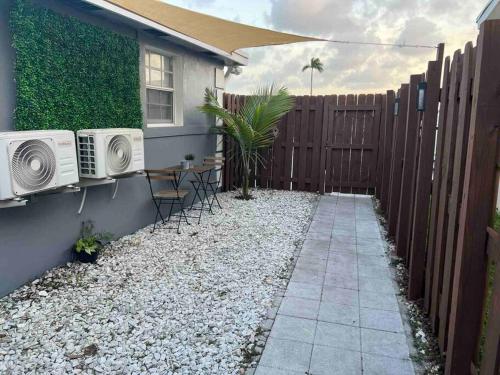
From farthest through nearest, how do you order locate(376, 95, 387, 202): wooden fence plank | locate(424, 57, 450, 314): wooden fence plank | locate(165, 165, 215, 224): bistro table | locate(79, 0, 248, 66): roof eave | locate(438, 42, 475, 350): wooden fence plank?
locate(376, 95, 387, 202): wooden fence plank < locate(165, 165, 215, 224): bistro table < locate(79, 0, 248, 66): roof eave < locate(424, 57, 450, 314): wooden fence plank < locate(438, 42, 475, 350): wooden fence plank

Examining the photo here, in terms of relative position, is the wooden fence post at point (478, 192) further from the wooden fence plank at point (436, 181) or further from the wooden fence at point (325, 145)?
the wooden fence at point (325, 145)

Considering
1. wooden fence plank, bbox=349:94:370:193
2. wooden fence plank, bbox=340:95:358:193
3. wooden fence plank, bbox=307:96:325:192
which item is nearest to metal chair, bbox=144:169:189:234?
wooden fence plank, bbox=307:96:325:192

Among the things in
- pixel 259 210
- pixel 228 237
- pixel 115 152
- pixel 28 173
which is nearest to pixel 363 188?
pixel 259 210

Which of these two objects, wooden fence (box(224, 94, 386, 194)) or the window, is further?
wooden fence (box(224, 94, 386, 194))

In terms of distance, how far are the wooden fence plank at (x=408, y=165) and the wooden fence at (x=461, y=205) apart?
29 centimetres

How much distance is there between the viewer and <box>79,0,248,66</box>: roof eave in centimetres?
351

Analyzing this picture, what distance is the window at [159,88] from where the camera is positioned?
16.9 feet

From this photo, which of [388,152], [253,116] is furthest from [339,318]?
[253,116]

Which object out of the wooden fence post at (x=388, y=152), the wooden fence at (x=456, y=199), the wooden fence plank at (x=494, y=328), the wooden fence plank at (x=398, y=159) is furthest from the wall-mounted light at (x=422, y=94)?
the wooden fence post at (x=388, y=152)

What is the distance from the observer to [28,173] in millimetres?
2809

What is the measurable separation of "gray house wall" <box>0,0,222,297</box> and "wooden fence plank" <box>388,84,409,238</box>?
305 centimetres

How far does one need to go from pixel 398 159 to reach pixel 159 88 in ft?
10.9

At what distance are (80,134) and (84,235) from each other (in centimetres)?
105

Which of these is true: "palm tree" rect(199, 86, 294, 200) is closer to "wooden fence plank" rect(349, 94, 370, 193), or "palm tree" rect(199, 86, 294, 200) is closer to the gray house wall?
the gray house wall
